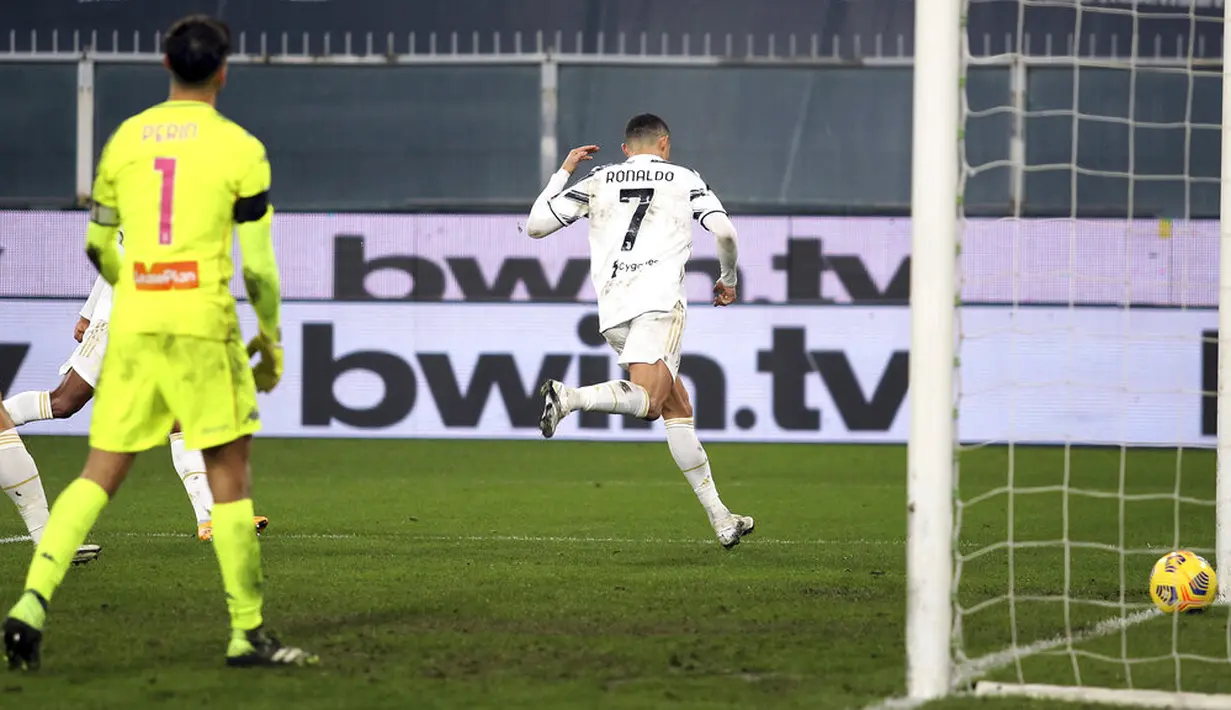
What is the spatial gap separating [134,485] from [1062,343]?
26.4 ft

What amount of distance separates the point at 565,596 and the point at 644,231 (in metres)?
2.14

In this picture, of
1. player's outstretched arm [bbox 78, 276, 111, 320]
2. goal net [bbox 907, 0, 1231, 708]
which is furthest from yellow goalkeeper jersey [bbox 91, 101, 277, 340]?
goal net [bbox 907, 0, 1231, 708]

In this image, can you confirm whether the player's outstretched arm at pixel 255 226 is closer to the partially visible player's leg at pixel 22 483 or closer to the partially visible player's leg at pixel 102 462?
the partially visible player's leg at pixel 102 462

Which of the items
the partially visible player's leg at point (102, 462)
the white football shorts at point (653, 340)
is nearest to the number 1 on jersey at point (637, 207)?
the white football shorts at point (653, 340)

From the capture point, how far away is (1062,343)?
1553cm

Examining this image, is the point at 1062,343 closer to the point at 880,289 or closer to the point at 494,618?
the point at 880,289

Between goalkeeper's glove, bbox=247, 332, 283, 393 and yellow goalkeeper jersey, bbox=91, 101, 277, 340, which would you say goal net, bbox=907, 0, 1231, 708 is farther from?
yellow goalkeeper jersey, bbox=91, 101, 277, 340

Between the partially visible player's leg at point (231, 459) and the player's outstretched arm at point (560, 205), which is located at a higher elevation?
the player's outstretched arm at point (560, 205)

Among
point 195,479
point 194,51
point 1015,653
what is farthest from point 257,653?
point 195,479

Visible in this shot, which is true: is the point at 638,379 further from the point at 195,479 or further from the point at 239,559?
the point at 239,559

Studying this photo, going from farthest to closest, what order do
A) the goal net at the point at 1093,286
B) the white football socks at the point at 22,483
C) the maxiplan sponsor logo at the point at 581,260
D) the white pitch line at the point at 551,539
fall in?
1. the maxiplan sponsor logo at the point at 581,260
2. the goal net at the point at 1093,286
3. the white pitch line at the point at 551,539
4. the white football socks at the point at 22,483

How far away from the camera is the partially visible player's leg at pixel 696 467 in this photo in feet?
26.4

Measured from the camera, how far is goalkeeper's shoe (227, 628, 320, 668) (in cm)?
507

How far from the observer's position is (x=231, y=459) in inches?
200
